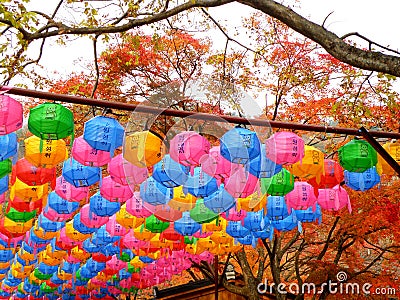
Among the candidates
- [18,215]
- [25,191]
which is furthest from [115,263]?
[25,191]

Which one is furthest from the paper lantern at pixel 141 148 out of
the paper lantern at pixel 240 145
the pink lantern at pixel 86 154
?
the paper lantern at pixel 240 145

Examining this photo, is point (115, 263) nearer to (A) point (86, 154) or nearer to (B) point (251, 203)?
(B) point (251, 203)

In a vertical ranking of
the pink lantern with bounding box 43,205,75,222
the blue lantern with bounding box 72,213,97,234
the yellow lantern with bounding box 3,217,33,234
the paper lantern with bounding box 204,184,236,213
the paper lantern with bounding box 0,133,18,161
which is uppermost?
the blue lantern with bounding box 72,213,97,234

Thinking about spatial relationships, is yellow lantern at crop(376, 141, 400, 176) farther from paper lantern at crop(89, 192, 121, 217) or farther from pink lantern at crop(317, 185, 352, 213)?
paper lantern at crop(89, 192, 121, 217)

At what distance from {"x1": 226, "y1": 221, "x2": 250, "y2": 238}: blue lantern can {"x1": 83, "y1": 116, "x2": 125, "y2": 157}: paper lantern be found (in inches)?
135

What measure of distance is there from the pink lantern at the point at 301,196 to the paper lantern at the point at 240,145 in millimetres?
1878

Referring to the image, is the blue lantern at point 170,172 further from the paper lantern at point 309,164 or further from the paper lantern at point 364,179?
the paper lantern at point 364,179

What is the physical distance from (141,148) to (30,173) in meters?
1.44

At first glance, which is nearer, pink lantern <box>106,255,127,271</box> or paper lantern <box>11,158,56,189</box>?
paper lantern <box>11,158,56,189</box>

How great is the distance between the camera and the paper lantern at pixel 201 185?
16.6 feet

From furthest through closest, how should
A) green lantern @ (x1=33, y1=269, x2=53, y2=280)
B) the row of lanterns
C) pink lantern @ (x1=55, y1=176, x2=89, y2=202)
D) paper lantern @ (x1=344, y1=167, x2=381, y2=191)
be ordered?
1. green lantern @ (x1=33, y1=269, x2=53, y2=280)
2. pink lantern @ (x1=55, y1=176, x2=89, y2=202)
3. paper lantern @ (x1=344, y1=167, x2=381, y2=191)
4. the row of lanterns

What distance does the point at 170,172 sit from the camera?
479 cm

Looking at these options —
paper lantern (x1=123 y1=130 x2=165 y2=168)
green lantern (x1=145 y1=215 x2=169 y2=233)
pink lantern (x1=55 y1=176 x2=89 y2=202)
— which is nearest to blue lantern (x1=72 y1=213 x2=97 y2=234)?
green lantern (x1=145 y1=215 x2=169 y2=233)

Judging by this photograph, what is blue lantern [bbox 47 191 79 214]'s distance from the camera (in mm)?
6770
